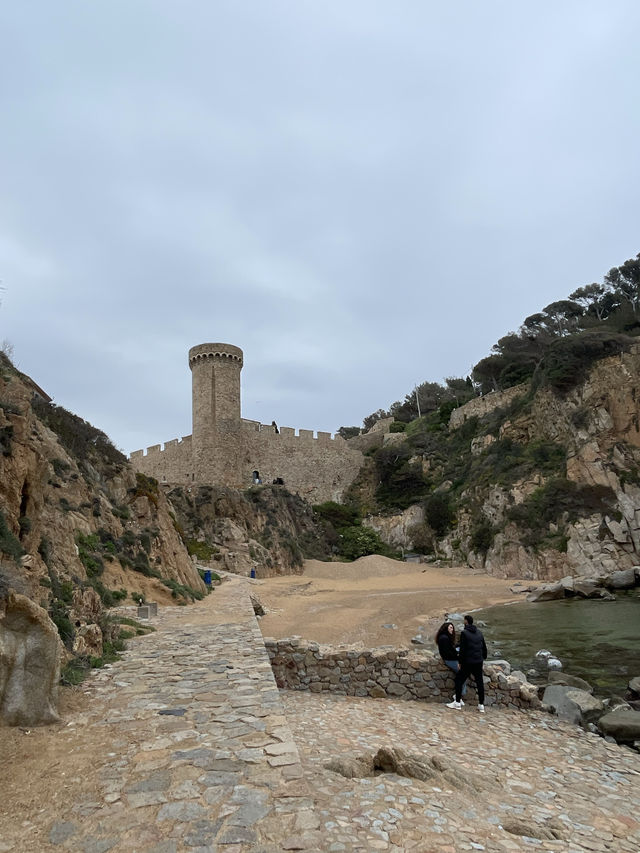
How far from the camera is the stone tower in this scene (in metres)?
38.6

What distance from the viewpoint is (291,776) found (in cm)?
361

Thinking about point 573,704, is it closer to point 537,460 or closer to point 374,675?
point 374,675

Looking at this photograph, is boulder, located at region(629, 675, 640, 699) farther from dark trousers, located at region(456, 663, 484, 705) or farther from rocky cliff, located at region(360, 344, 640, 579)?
rocky cliff, located at region(360, 344, 640, 579)

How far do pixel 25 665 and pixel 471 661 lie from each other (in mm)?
6222

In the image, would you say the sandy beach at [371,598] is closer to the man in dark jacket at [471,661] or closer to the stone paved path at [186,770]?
the man in dark jacket at [471,661]

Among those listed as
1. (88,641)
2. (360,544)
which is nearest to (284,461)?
(360,544)

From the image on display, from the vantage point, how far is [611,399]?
102 feet

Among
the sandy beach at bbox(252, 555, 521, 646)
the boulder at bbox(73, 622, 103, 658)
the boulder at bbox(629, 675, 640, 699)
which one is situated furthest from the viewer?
the sandy beach at bbox(252, 555, 521, 646)

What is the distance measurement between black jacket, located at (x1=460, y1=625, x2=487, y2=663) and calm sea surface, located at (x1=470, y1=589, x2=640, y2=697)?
2.99 m

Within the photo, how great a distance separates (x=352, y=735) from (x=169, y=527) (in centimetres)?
1294

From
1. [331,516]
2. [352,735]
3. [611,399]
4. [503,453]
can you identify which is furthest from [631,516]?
[352,735]

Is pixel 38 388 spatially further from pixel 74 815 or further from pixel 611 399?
pixel 611 399

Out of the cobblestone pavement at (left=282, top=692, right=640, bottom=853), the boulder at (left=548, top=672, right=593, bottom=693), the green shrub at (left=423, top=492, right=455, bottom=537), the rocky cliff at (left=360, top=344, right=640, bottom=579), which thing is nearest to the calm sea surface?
the boulder at (left=548, top=672, right=593, bottom=693)

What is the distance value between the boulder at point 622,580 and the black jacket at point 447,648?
1834cm
